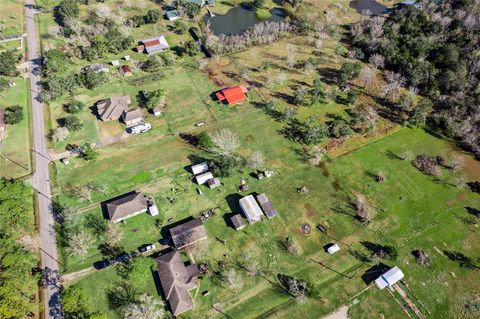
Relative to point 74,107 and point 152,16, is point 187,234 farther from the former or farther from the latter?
point 152,16

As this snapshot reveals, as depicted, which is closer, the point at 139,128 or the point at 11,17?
the point at 139,128

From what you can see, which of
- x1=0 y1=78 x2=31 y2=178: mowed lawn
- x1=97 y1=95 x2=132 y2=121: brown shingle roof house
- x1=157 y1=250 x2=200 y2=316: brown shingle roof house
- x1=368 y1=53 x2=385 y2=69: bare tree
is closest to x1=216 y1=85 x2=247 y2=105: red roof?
x1=97 y1=95 x2=132 y2=121: brown shingle roof house

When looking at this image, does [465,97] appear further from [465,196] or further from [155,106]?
Answer: [155,106]

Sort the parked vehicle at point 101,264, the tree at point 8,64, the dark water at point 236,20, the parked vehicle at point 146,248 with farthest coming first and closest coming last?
1. the dark water at point 236,20
2. the tree at point 8,64
3. the parked vehicle at point 146,248
4. the parked vehicle at point 101,264

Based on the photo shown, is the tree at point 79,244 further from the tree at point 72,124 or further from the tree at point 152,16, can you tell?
the tree at point 152,16

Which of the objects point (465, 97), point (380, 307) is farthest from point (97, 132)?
point (465, 97)

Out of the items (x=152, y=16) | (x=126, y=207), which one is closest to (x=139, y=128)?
(x=126, y=207)

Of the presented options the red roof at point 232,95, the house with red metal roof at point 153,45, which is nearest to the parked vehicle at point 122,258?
the red roof at point 232,95
